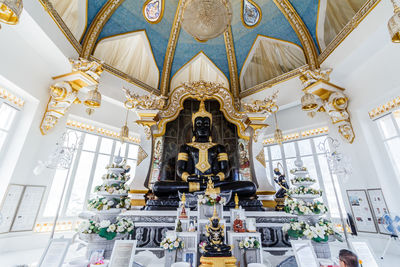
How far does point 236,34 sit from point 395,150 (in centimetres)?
682

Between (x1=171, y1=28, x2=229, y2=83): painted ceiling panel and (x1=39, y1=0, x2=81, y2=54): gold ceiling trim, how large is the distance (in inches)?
152

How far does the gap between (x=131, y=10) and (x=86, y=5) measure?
1556 millimetres

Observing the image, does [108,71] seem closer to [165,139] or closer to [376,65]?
[165,139]

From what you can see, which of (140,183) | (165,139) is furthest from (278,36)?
(140,183)

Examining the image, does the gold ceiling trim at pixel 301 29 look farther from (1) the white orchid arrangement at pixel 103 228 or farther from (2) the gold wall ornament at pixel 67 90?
(1) the white orchid arrangement at pixel 103 228

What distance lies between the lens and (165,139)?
5633 mm

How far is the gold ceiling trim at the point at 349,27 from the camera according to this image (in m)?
4.25

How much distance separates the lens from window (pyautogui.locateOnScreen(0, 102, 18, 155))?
4.59 m

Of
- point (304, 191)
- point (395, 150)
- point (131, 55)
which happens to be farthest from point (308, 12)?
point (131, 55)

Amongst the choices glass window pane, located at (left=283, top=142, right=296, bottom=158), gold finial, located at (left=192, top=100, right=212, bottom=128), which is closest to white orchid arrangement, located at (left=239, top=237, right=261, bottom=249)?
gold finial, located at (left=192, top=100, right=212, bottom=128)

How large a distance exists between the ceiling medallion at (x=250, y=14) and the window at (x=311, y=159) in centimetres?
528

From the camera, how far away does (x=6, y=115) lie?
4.73 metres

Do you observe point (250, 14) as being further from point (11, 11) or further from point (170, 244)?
point (170, 244)

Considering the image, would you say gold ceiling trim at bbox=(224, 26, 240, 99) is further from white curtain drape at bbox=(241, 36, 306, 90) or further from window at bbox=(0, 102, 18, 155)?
window at bbox=(0, 102, 18, 155)
